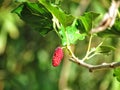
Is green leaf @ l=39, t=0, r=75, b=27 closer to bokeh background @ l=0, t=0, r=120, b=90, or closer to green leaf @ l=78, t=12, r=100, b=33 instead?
green leaf @ l=78, t=12, r=100, b=33

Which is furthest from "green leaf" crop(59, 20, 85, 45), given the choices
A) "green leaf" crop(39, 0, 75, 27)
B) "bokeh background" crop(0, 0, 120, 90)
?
"bokeh background" crop(0, 0, 120, 90)

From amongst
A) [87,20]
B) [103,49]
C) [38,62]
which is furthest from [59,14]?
[38,62]

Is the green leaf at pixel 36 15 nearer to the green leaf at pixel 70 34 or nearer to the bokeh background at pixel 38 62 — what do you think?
the green leaf at pixel 70 34

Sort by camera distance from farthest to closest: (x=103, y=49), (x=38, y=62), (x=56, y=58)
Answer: (x=38, y=62) → (x=103, y=49) → (x=56, y=58)

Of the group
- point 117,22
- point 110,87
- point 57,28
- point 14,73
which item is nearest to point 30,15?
point 57,28

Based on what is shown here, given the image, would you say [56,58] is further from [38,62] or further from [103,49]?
[38,62]

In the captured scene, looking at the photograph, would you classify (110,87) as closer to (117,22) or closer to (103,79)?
(103,79)

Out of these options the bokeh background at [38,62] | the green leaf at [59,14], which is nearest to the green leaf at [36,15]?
the green leaf at [59,14]
